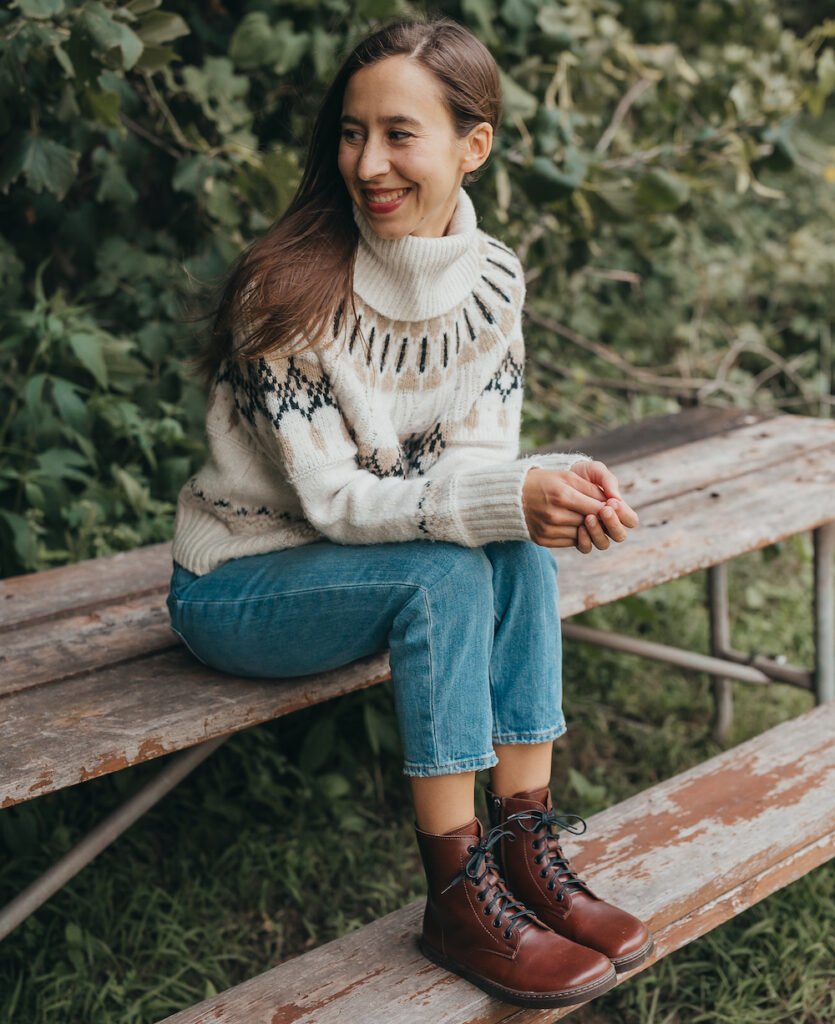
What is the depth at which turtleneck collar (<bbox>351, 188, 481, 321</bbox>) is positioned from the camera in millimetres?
1778

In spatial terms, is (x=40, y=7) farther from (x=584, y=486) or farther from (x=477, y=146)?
(x=584, y=486)

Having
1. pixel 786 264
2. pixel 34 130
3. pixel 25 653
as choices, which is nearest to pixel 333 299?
pixel 25 653

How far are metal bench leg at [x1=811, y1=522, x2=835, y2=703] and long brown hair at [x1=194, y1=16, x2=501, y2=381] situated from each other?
4.27 feet

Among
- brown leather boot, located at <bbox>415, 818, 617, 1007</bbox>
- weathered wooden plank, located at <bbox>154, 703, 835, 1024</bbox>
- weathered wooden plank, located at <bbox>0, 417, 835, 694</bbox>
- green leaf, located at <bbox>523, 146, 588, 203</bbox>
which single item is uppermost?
green leaf, located at <bbox>523, 146, 588, 203</bbox>

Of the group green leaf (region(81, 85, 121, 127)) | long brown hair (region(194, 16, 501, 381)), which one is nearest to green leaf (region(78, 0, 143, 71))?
green leaf (region(81, 85, 121, 127))

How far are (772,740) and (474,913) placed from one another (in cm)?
83

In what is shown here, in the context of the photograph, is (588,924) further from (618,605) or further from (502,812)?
(618,605)

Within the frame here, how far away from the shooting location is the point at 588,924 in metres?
1.59

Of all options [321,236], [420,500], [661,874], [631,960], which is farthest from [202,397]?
[631,960]

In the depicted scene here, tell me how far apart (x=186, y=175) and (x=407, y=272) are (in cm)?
121

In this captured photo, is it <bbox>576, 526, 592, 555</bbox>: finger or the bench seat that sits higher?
<bbox>576, 526, 592, 555</bbox>: finger

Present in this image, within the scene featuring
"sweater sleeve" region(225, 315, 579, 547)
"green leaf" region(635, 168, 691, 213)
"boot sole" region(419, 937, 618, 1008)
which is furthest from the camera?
"green leaf" region(635, 168, 691, 213)

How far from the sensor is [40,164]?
8.13ft

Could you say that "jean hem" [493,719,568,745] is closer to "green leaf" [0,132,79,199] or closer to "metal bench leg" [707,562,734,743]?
"metal bench leg" [707,562,734,743]
